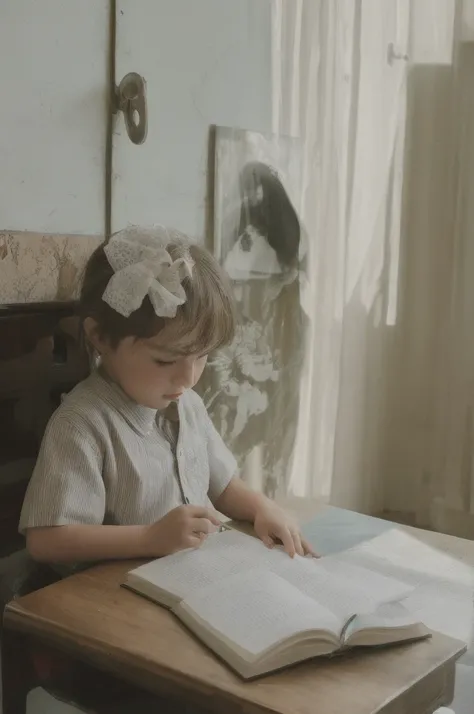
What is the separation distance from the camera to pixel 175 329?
1.03m

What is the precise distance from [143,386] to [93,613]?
12.2 inches

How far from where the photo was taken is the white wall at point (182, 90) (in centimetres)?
131

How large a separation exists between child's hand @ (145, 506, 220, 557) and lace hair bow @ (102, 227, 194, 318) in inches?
9.1

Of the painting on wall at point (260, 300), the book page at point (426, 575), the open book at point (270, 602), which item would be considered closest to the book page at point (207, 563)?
the open book at point (270, 602)

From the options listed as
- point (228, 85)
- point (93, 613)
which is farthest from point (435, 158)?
point (93, 613)

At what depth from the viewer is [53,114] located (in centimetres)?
117

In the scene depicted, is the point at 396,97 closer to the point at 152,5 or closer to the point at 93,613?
the point at 152,5

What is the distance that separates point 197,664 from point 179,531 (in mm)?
226

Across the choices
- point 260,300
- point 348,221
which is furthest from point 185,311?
point 348,221

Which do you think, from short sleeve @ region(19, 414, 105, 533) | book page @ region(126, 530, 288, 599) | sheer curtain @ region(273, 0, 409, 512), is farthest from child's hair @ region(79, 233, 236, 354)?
sheer curtain @ region(273, 0, 409, 512)

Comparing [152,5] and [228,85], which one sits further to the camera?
[228,85]

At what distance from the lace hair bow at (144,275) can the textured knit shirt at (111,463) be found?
128mm

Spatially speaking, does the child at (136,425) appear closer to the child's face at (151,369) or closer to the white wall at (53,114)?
the child's face at (151,369)

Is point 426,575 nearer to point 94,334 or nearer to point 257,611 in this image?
point 257,611
